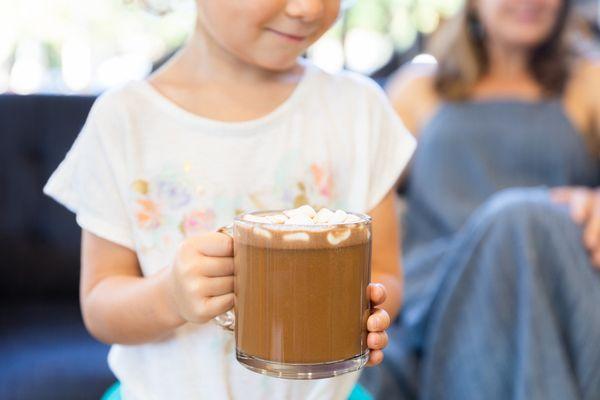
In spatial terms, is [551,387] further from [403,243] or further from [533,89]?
[533,89]

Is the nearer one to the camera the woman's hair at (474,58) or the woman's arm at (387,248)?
the woman's arm at (387,248)

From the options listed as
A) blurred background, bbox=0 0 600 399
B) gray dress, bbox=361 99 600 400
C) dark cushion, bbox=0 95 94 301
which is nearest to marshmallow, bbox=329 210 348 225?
blurred background, bbox=0 0 600 399

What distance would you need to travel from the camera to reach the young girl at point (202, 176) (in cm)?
116

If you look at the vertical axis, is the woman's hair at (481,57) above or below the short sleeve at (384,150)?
below

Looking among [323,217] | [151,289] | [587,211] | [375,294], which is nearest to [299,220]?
[323,217]

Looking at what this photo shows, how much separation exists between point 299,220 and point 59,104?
151 cm

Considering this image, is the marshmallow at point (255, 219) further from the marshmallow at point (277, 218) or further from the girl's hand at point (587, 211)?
the girl's hand at point (587, 211)

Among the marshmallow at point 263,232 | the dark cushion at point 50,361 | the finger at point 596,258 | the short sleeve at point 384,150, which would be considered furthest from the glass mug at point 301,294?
the finger at point 596,258

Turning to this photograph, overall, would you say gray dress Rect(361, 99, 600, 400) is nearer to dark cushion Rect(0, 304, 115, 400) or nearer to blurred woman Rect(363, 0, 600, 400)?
blurred woman Rect(363, 0, 600, 400)

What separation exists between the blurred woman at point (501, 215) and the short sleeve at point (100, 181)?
92 cm

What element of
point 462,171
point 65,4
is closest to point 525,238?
point 462,171

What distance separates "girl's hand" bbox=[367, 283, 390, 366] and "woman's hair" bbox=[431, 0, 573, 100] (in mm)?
1512

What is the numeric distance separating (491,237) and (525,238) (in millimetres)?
76

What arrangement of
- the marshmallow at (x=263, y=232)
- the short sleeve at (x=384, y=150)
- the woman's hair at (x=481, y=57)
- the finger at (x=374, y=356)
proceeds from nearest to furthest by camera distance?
1. the marshmallow at (x=263, y=232)
2. the finger at (x=374, y=356)
3. the short sleeve at (x=384, y=150)
4. the woman's hair at (x=481, y=57)
